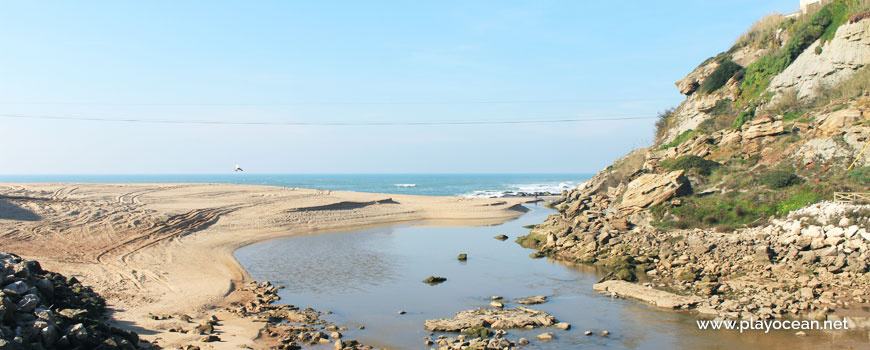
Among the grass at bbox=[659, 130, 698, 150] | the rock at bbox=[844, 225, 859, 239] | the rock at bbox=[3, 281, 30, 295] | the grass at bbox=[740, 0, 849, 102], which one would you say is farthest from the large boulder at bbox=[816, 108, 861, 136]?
the rock at bbox=[3, 281, 30, 295]

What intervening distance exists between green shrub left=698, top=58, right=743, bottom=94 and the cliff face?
0.30 feet

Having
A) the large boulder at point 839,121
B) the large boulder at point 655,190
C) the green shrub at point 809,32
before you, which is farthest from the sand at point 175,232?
the large boulder at point 839,121

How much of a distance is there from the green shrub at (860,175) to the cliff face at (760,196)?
7 centimetres

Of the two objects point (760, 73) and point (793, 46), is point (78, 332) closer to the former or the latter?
point (793, 46)

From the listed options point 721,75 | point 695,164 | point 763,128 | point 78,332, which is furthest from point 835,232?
point 78,332

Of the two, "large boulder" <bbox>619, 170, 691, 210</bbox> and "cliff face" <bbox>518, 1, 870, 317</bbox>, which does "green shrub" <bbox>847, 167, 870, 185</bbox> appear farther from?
"large boulder" <bbox>619, 170, 691, 210</bbox>

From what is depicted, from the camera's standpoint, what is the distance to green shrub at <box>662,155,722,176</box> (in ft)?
88.9

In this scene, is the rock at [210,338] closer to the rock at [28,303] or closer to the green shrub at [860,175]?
the rock at [28,303]

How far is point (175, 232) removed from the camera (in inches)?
1154

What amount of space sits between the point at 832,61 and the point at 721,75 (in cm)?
Answer: 866

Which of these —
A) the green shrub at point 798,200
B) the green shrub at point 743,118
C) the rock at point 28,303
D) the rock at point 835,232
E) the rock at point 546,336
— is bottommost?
the rock at point 546,336

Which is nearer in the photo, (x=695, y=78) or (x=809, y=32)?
(x=809, y=32)

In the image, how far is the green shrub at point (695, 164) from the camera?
88.9 ft

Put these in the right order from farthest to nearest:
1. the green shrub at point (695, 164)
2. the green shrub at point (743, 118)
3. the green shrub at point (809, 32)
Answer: the green shrub at point (743, 118), the green shrub at point (809, 32), the green shrub at point (695, 164)
